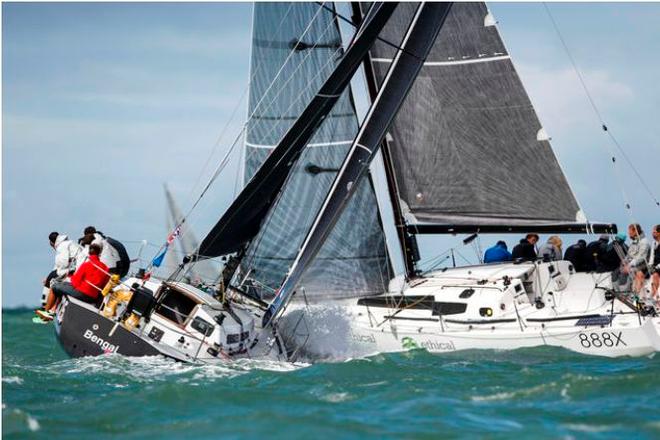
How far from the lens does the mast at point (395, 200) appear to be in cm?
1819

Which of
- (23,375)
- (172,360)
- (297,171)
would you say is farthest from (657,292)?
(23,375)

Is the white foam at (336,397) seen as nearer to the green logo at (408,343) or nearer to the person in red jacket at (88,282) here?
the green logo at (408,343)

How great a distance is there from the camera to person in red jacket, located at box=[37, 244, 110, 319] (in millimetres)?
14797

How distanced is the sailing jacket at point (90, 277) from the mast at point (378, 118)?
2.73 meters

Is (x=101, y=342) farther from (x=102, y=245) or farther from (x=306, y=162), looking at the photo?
(x=306, y=162)

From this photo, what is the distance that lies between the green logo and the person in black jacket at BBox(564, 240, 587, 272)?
3.50 metres

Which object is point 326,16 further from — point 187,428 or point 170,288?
point 187,428

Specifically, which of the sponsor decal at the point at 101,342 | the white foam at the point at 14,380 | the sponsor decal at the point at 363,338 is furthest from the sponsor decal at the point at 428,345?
the white foam at the point at 14,380

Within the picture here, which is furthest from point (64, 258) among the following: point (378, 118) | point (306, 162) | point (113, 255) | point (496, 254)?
point (496, 254)

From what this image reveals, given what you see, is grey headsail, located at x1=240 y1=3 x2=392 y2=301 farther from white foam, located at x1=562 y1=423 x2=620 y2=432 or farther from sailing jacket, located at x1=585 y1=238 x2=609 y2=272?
white foam, located at x1=562 y1=423 x2=620 y2=432

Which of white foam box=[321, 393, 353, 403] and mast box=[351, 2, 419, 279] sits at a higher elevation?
mast box=[351, 2, 419, 279]

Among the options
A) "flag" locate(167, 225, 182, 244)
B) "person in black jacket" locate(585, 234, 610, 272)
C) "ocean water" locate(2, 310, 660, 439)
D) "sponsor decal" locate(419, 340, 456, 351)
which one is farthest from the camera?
"person in black jacket" locate(585, 234, 610, 272)

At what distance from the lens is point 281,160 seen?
1520 centimetres

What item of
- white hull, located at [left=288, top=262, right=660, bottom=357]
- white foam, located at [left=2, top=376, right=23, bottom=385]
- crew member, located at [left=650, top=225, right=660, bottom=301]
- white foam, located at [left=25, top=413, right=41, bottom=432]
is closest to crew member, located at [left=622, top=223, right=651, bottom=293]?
crew member, located at [left=650, top=225, right=660, bottom=301]
